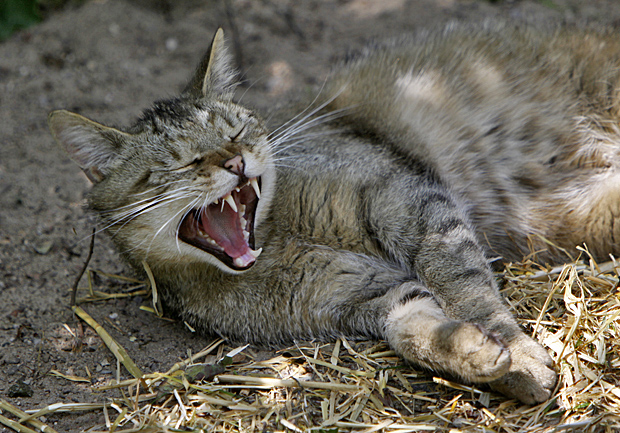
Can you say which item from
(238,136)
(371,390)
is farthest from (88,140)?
(371,390)

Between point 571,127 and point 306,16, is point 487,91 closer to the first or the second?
point 571,127

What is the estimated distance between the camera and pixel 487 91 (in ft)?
11.6

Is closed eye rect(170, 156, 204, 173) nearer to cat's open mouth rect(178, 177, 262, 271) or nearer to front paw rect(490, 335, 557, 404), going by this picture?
cat's open mouth rect(178, 177, 262, 271)

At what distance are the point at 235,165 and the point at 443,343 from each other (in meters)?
1.25

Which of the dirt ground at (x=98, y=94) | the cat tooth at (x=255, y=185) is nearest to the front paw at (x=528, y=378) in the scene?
the cat tooth at (x=255, y=185)

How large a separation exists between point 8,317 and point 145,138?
1.32 meters

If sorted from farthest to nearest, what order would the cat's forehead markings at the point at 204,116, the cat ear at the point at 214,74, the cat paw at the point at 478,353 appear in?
the cat ear at the point at 214,74 → the cat's forehead markings at the point at 204,116 → the cat paw at the point at 478,353

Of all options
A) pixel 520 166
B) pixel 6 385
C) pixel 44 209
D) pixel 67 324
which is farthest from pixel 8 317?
pixel 520 166

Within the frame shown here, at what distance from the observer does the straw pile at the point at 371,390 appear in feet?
7.41

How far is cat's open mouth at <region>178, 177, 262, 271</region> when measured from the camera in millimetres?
2703

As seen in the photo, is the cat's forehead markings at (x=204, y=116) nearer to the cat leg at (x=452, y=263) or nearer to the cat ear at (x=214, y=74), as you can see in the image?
the cat ear at (x=214, y=74)

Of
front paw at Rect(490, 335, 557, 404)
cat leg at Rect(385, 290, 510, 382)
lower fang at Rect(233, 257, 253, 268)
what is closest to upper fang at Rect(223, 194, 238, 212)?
lower fang at Rect(233, 257, 253, 268)

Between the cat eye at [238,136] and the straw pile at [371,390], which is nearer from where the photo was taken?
the straw pile at [371,390]

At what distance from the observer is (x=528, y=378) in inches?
88.7
